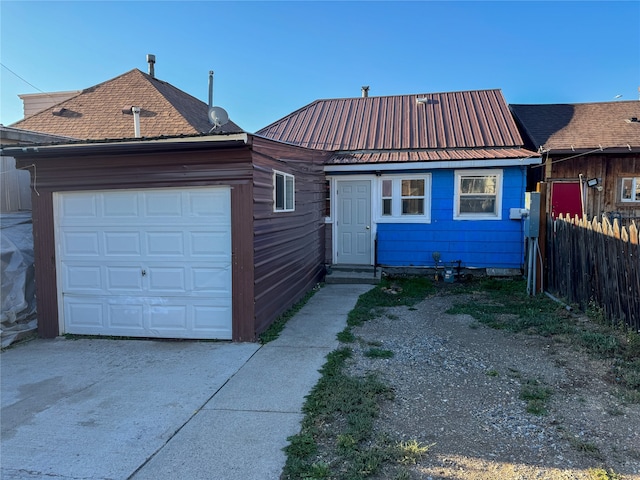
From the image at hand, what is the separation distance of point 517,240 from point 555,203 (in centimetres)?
391

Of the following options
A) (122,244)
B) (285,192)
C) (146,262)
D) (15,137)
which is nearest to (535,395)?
(285,192)

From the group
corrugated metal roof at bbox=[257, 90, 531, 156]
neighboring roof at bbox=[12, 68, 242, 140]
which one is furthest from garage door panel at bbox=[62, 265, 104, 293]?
corrugated metal roof at bbox=[257, 90, 531, 156]

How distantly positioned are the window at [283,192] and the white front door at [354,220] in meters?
2.92

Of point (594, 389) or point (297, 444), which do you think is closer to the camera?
point (297, 444)

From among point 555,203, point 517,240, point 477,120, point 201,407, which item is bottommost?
point 201,407

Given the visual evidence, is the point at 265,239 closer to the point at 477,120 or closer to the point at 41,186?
the point at 41,186

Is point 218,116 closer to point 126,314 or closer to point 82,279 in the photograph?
point 82,279

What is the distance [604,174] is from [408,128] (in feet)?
19.7

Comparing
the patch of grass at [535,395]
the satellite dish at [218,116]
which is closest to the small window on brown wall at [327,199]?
the satellite dish at [218,116]

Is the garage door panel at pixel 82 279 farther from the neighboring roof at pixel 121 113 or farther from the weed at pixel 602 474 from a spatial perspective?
the neighboring roof at pixel 121 113

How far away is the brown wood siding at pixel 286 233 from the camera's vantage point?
5.82m

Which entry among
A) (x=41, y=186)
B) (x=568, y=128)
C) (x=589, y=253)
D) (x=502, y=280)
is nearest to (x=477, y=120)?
(x=568, y=128)

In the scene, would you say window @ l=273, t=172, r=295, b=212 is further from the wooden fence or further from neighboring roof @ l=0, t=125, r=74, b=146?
the wooden fence

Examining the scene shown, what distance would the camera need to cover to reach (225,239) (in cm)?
561
